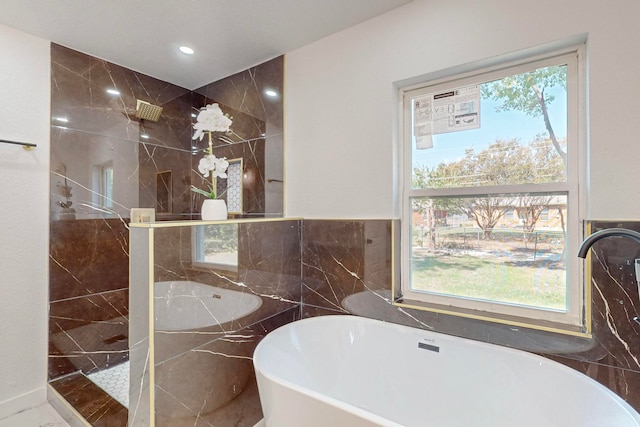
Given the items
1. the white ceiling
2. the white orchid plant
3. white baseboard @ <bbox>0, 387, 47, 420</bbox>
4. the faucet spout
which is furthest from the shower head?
the faucet spout

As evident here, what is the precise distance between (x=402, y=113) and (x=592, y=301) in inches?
53.8

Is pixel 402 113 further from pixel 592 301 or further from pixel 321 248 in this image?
pixel 592 301

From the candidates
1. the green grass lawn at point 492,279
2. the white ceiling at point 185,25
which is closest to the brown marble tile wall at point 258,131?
the white ceiling at point 185,25

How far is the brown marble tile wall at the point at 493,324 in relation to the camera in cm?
128

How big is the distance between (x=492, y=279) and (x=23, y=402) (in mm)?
3029

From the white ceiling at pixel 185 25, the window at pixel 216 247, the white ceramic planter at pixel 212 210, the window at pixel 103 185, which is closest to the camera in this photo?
the window at pixel 216 247

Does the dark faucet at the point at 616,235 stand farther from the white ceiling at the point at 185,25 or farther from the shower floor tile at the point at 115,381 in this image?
the shower floor tile at the point at 115,381

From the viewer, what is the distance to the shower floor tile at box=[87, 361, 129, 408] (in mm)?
1905

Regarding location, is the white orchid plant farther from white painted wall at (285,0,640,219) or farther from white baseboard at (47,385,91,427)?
white baseboard at (47,385,91,427)

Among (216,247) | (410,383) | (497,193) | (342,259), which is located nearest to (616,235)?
(497,193)

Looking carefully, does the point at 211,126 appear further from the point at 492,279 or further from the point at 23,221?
the point at 492,279

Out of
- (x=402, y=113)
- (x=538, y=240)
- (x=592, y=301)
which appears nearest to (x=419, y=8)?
(x=402, y=113)

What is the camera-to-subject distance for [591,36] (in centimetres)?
136

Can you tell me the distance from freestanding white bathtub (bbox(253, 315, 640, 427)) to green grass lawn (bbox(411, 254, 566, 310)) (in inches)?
11.3
